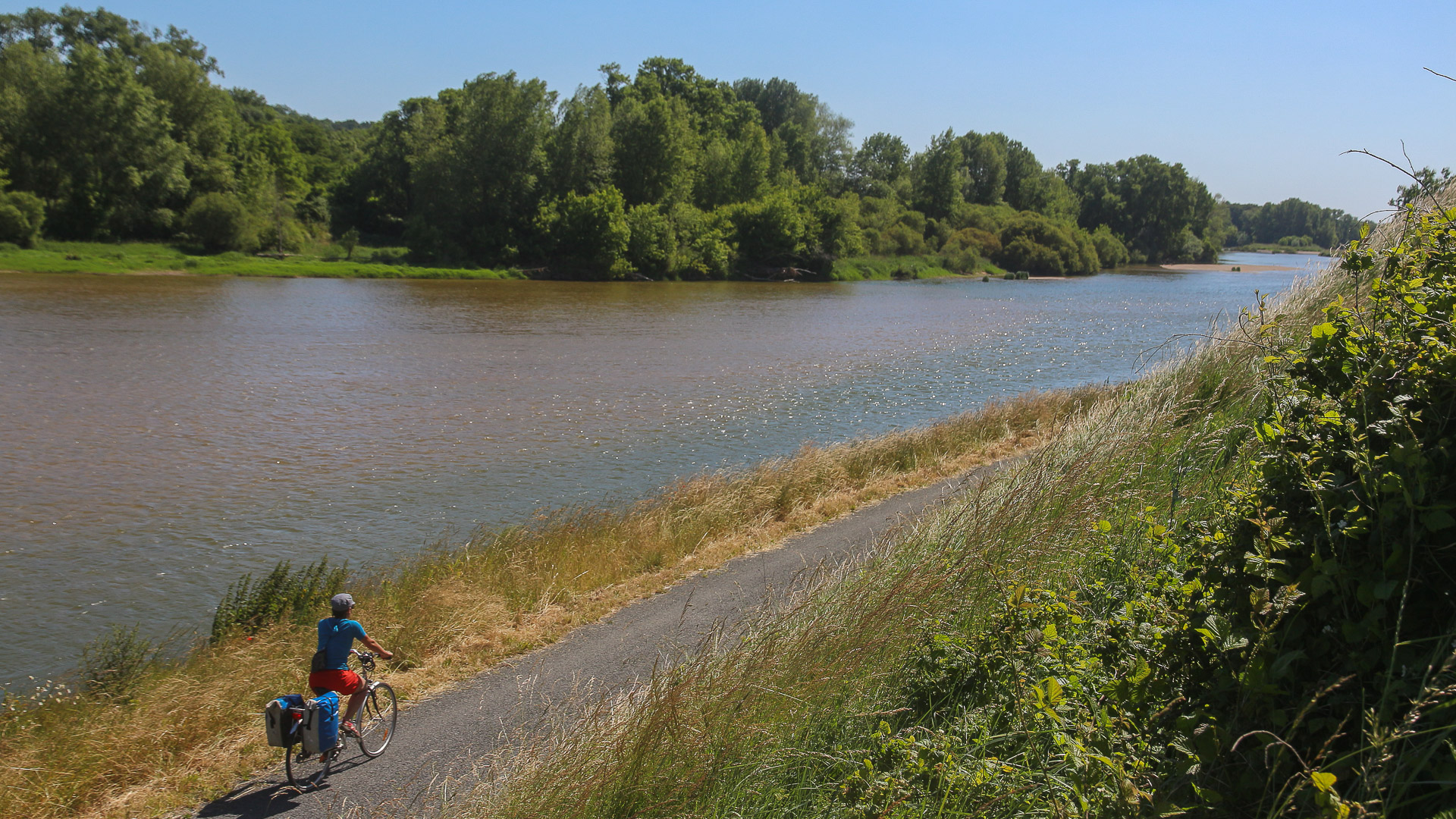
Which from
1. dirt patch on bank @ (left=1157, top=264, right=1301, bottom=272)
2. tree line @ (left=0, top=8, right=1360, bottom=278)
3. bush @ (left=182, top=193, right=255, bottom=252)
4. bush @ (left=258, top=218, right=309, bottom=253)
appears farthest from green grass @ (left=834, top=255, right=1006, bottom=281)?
bush @ (left=182, top=193, right=255, bottom=252)

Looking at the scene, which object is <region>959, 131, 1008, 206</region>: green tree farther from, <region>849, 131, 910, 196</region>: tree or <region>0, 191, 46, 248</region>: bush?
<region>0, 191, 46, 248</region>: bush

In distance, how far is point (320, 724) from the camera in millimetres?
6508

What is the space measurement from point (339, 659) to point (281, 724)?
0.65 m

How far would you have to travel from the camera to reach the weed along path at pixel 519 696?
639 centimetres

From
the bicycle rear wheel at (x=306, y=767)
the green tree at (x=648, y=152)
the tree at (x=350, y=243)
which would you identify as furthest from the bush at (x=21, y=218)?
the bicycle rear wheel at (x=306, y=767)

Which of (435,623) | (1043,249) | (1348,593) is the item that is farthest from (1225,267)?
(1348,593)

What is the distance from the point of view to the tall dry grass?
464 cm

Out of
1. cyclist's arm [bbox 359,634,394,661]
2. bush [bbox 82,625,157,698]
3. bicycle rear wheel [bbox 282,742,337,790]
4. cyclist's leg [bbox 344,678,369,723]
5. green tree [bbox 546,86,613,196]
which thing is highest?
green tree [bbox 546,86,613,196]

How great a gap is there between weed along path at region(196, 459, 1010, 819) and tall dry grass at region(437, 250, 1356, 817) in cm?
46

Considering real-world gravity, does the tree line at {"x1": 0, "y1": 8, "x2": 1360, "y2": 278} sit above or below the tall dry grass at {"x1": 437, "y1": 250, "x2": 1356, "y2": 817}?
above

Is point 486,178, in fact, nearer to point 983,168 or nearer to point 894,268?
point 894,268

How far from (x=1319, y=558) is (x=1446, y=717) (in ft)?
1.73

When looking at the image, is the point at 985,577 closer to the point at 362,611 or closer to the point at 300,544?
the point at 362,611

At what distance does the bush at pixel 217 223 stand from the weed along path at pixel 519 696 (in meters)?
80.5
